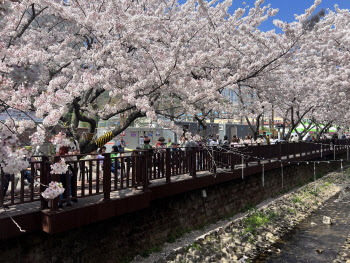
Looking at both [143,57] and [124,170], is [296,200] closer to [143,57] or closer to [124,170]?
[124,170]

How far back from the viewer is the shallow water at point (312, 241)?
946 centimetres

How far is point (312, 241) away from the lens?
11.0 meters

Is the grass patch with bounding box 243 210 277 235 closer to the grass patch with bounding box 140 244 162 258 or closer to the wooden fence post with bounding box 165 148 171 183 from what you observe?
the grass patch with bounding box 140 244 162 258

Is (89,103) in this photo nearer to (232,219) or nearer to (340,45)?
(232,219)

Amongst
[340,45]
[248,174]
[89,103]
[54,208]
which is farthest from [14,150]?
[340,45]

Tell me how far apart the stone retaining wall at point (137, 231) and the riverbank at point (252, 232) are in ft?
1.89

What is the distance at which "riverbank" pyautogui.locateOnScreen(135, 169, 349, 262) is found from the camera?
845 cm

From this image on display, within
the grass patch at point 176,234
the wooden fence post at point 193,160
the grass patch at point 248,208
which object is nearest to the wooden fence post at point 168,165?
the wooden fence post at point 193,160

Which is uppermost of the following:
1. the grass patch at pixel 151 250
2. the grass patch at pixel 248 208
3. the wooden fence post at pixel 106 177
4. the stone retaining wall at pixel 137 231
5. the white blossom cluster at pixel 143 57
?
the white blossom cluster at pixel 143 57

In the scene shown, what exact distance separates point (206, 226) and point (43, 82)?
7.52 m

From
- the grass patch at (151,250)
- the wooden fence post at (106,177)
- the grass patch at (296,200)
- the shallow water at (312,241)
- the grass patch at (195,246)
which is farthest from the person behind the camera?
the grass patch at (296,200)

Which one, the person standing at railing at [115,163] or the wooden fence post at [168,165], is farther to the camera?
the wooden fence post at [168,165]

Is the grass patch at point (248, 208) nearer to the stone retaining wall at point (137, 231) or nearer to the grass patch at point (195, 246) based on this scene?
the stone retaining wall at point (137, 231)

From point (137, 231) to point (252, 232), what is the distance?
16.4 ft
